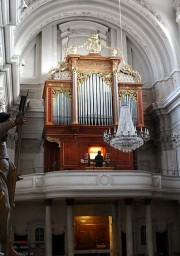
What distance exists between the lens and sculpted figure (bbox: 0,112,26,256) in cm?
477

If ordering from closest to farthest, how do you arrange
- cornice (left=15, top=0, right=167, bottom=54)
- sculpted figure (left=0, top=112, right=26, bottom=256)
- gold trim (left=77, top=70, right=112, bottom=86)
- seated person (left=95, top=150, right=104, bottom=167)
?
sculpted figure (left=0, top=112, right=26, bottom=256) < seated person (left=95, top=150, right=104, bottom=167) < gold trim (left=77, top=70, right=112, bottom=86) < cornice (left=15, top=0, right=167, bottom=54)

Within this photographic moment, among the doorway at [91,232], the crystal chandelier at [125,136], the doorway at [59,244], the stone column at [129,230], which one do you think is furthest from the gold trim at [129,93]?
the doorway at [59,244]

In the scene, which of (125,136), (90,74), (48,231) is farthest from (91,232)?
(90,74)

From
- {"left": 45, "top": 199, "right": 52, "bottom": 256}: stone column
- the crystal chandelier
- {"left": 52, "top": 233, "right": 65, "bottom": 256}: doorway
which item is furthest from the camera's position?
{"left": 52, "top": 233, "right": 65, "bottom": 256}: doorway

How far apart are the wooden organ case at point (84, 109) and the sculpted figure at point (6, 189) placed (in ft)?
39.5

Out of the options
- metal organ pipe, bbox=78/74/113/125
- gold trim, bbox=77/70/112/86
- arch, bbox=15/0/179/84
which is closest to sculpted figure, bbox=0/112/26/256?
metal organ pipe, bbox=78/74/113/125

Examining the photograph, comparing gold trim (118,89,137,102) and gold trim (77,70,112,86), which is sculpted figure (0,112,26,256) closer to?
gold trim (77,70,112,86)

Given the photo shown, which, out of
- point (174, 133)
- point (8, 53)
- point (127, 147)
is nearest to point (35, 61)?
point (8, 53)

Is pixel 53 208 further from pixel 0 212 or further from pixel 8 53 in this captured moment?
pixel 0 212

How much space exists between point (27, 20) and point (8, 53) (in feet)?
18.6

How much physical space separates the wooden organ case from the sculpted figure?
12051mm

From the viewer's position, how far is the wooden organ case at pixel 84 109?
17.7 metres

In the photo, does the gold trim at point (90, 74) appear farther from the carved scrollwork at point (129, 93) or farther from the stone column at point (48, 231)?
the stone column at point (48, 231)

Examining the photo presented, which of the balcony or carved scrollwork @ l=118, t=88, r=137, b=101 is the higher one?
carved scrollwork @ l=118, t=88, r=137, b=101
